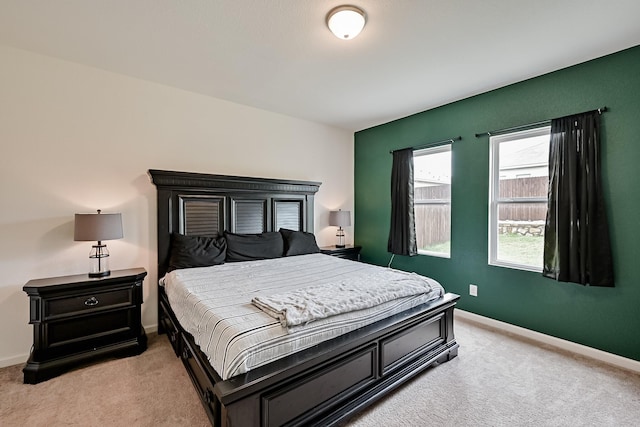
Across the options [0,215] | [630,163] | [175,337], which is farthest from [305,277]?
[630,163]

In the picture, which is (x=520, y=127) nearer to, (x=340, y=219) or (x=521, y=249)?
(x=521, y=249)

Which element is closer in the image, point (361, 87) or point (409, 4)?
point (409, 4)

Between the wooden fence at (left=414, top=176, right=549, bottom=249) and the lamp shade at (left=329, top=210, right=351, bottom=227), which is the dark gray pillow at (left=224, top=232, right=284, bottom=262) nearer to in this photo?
the lamp shade at (left=329, top=210, right=351, bottom=227)

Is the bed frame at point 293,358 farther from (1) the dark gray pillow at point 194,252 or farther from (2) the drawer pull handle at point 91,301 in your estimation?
(2) the drawer pull handle at point 91,301

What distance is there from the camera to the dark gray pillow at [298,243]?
12.1 ft

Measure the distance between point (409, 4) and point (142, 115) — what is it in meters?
2.77

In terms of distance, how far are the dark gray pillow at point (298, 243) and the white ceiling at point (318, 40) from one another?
5.91ft

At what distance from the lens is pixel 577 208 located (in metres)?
2.54

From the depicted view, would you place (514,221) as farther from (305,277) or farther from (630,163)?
(305,277)

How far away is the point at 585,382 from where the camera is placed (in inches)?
83.9

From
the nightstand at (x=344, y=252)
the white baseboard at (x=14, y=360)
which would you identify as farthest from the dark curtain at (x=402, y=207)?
the white baseboard at (x=14, y=360)

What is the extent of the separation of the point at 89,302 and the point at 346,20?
3.00 meters

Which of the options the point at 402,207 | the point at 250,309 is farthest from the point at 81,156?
the point at 402,207

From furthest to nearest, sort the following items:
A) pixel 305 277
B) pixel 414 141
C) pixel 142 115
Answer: pixel 414 141, pixel 142 115, pixel 305 277
